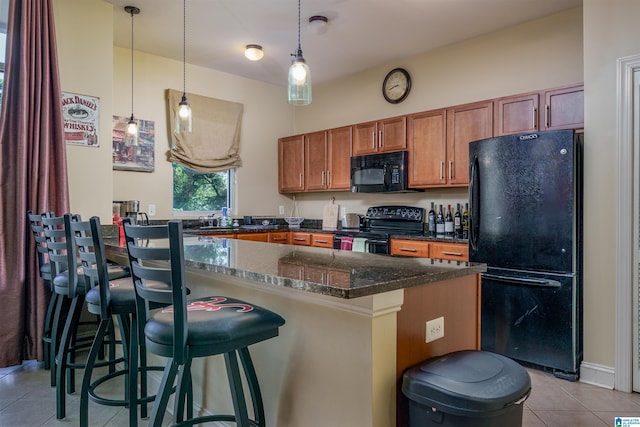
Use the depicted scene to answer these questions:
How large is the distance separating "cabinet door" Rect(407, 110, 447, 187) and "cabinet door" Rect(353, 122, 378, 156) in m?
0.46

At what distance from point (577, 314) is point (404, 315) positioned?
208cm

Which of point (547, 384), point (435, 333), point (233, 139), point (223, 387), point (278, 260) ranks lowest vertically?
point (547, 384)

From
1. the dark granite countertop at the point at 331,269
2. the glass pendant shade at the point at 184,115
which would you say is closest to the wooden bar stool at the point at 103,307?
the dark granite countertop at the point at 331,269

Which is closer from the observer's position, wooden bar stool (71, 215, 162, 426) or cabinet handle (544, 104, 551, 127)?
wooden bar stool (71, 215, 162, 426)

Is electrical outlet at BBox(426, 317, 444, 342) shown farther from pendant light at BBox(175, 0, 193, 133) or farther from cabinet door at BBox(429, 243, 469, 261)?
pendant light at BBox(175, 0, 193, 133)

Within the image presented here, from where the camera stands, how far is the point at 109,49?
3.45 metres

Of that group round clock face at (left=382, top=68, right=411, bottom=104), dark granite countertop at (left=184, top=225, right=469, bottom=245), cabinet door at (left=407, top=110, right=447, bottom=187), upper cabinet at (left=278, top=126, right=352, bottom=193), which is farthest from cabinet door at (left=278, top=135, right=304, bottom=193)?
cabinet door at (left=407, top=110, right=447, bottom=187)

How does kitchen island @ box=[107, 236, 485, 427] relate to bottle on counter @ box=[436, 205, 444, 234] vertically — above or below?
below

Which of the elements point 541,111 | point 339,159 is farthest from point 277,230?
point 541,111

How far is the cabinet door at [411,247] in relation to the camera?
3.85 meters

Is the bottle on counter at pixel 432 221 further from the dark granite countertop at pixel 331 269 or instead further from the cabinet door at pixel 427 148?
the dark granite countertop at pixel 331 269

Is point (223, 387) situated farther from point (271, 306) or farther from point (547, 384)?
point (547, 384)

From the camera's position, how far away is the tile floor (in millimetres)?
2182

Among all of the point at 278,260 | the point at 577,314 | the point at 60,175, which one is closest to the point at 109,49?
the point at 60,175
